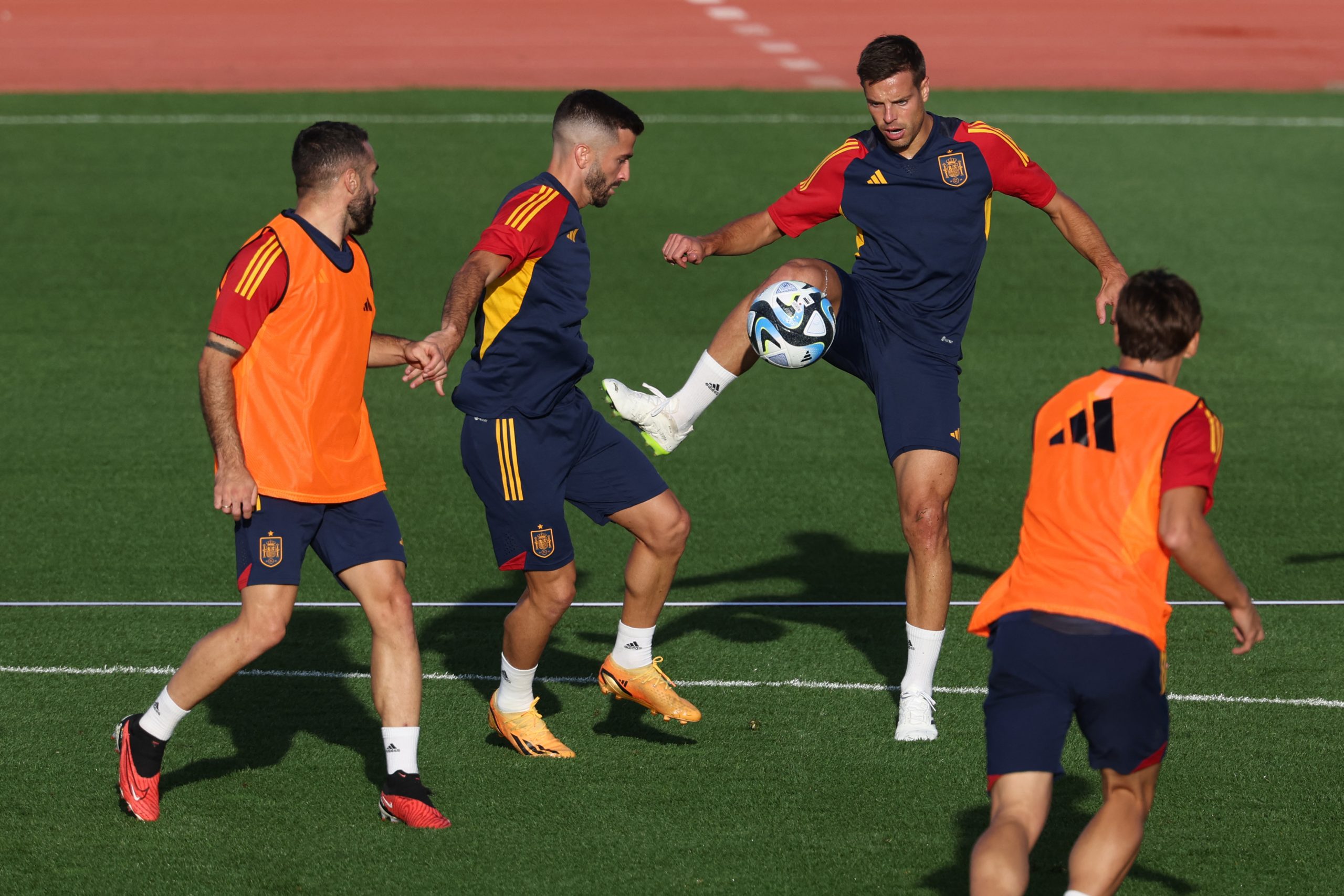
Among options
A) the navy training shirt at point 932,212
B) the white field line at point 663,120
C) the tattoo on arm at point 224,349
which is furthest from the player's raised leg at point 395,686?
the white field line at point 663,120

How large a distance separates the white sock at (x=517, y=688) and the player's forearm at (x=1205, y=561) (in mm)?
2926

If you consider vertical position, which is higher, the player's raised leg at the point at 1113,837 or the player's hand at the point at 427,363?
the player's hand at the point at 427,363

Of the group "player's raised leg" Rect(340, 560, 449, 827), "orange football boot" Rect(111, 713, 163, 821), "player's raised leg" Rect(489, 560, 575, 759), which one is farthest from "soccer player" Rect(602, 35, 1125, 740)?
"orange football boot" Rect(111, 713, 163, 821)

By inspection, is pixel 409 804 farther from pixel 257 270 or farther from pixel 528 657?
pixel 257 270

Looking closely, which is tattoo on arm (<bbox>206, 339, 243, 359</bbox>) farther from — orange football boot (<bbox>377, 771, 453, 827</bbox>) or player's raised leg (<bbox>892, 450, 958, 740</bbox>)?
player's raised leg (<bbox>892, 450, 958, 740</bbox>)

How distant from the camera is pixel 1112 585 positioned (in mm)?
4270

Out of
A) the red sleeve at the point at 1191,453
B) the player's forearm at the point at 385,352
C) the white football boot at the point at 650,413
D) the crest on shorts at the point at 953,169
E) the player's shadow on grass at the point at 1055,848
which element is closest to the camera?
the red sleeve at the point at 1191,453

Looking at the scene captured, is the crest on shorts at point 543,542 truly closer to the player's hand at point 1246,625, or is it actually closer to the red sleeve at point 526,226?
the red sleeve at point 526,226

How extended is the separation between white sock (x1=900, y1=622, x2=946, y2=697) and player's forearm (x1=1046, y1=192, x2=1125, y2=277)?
1.70 metres

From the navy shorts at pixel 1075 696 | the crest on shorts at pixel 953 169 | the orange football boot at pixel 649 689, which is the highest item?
the crest on shorts at pixel 953 169

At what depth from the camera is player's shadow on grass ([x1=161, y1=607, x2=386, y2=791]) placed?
6180mm

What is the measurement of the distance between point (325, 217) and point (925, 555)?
2757 mm

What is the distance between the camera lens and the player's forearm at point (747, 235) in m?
7.13

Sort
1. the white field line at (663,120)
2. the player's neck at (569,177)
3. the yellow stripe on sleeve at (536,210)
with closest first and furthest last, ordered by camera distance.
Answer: the yellow stripe on sleeve at (536,210) → the player's neck at (569,177) → the white field line at (663,120)
